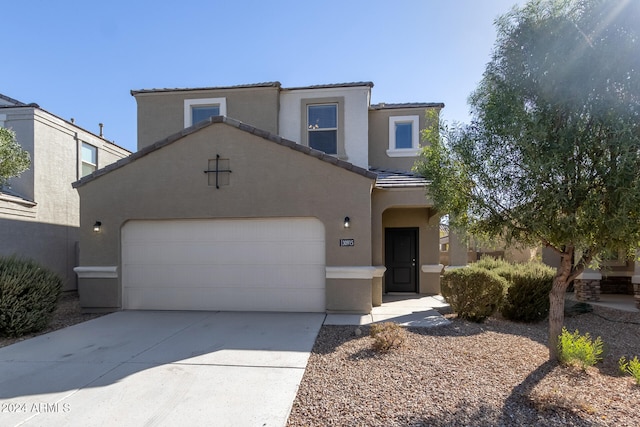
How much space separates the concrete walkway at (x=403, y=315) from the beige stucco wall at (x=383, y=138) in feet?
14.8

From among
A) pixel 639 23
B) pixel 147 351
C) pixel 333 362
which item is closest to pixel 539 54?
pixel 639 23

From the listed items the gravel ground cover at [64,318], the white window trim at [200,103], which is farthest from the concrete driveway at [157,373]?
the white window trim at [200,103]

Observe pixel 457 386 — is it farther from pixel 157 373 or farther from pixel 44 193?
pixel 44 193

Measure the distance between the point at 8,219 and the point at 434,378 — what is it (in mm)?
12087

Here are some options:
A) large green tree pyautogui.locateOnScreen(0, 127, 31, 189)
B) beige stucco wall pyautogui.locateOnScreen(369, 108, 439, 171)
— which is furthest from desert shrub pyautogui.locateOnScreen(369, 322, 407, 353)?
large green tree pyautogui.locateOnScreen(0, 127, 31, 189)

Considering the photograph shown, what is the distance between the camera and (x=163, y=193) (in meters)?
8.95

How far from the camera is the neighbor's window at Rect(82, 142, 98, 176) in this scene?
13327mm

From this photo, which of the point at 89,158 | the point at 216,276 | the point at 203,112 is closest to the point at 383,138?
the point at 203,112

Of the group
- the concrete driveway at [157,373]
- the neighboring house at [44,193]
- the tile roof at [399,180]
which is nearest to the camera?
the concrete driveway at [157,373]

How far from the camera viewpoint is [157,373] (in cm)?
494

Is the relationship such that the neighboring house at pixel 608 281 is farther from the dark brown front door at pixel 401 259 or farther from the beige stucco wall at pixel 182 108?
the beige stucco wall at pixel 182 108

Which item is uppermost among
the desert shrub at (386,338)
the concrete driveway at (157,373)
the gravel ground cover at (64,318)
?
the desert shrub at (386,338)

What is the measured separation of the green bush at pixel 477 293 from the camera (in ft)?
25.2

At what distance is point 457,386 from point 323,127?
8952 mm
